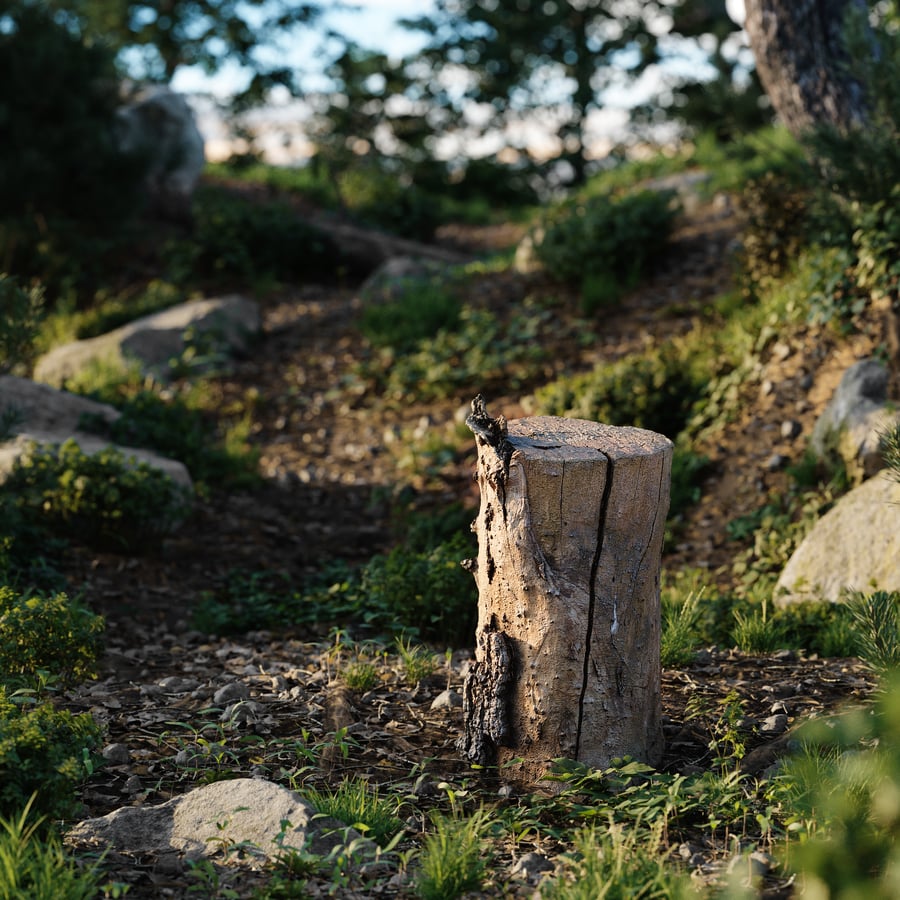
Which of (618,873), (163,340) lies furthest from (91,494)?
(618,873)

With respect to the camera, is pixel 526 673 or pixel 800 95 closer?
pixel 526 673

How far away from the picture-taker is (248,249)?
13.1 meters

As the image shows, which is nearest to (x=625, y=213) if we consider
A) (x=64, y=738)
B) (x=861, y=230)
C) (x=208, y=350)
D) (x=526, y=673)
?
(x=861, y=230)

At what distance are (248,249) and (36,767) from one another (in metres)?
10.8

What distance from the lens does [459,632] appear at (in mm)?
5230

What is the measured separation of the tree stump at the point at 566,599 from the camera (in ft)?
11.4

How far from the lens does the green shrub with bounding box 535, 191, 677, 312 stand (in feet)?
31.4

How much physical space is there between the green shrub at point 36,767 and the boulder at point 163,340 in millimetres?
6543

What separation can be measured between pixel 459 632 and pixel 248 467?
132 inches

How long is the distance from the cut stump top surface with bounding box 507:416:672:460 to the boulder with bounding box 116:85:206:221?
11.3m

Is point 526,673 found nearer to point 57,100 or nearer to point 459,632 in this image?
point 459,632

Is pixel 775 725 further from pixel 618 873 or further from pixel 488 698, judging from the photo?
pixel 618 873

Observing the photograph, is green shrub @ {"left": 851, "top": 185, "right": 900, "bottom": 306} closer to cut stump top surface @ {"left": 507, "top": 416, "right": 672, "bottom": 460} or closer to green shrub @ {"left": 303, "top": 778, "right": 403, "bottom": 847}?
cut stump top surface @ {"left": 507, "top": 416, "right": 672, "bottom": 460}

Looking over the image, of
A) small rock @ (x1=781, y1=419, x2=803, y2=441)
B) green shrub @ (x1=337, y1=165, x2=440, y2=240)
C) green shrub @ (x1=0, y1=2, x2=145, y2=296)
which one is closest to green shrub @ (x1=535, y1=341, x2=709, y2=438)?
small rock @ (x1=781, y1=419, x2=803, y2=441)
